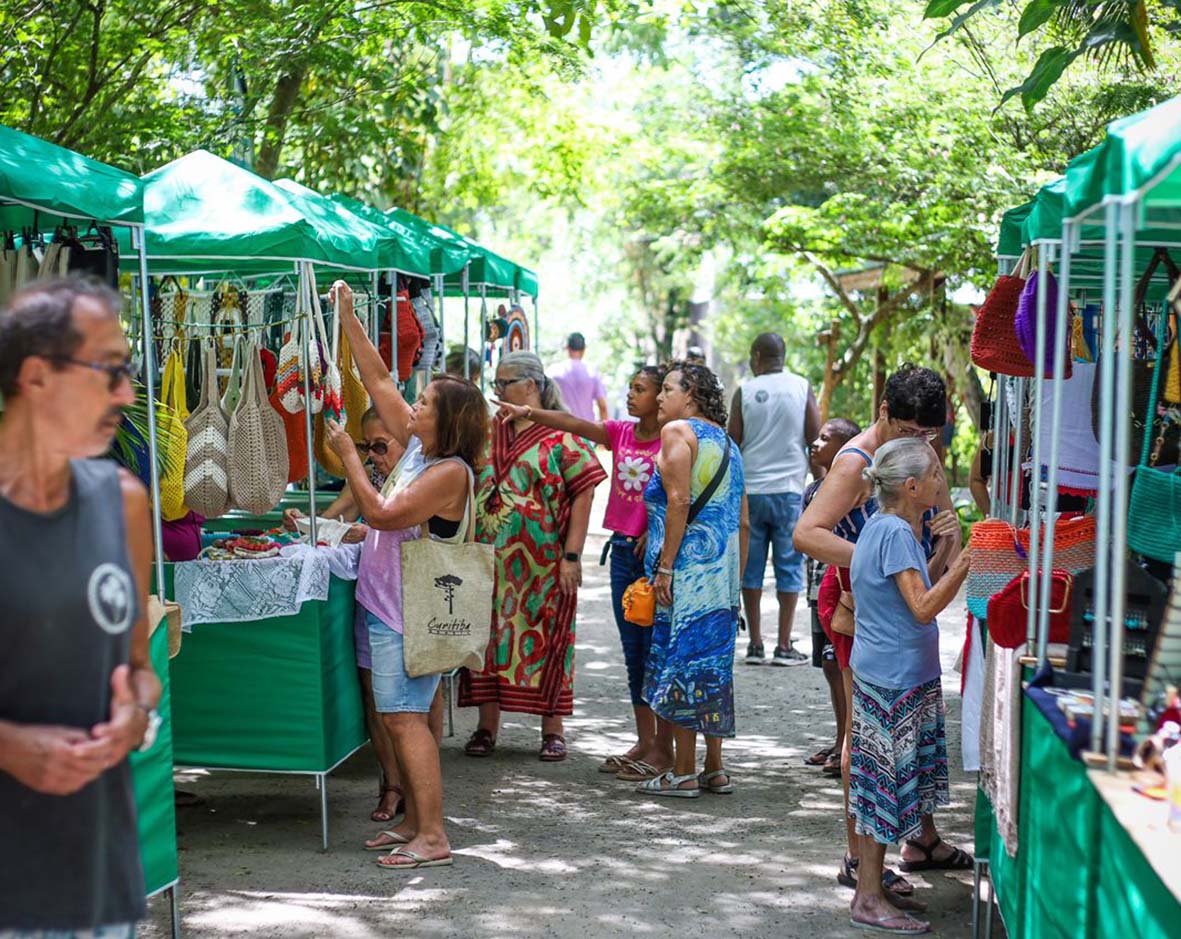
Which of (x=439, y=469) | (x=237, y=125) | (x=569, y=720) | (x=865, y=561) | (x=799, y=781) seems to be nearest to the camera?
(x=865, y=561)

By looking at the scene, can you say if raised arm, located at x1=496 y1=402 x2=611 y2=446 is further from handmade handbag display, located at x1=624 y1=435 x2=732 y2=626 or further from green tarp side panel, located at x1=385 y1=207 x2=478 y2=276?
green tarp side panel, located at x1=385 y1=207 x2=478 y2=276

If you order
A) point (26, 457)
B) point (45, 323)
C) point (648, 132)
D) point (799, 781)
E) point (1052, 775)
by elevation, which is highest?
point (648, 132)

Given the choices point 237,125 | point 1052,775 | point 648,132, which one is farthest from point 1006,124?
point 648,132

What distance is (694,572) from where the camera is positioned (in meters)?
5.70

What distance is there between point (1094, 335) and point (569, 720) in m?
3.49

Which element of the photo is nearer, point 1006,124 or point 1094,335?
point 1094,335

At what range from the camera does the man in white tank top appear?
858 cm

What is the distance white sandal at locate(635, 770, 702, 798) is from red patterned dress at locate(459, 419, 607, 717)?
2.13 feet

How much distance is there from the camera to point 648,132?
21266mm

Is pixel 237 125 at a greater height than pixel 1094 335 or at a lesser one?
greater

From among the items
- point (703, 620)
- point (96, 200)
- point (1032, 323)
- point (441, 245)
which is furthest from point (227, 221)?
point (441, 245)

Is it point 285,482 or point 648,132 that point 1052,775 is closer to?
point 285,482

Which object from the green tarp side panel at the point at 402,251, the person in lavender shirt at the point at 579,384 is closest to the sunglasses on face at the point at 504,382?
the green tarp side panel at the point at 402,251

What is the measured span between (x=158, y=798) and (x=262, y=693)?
1.14 meters
